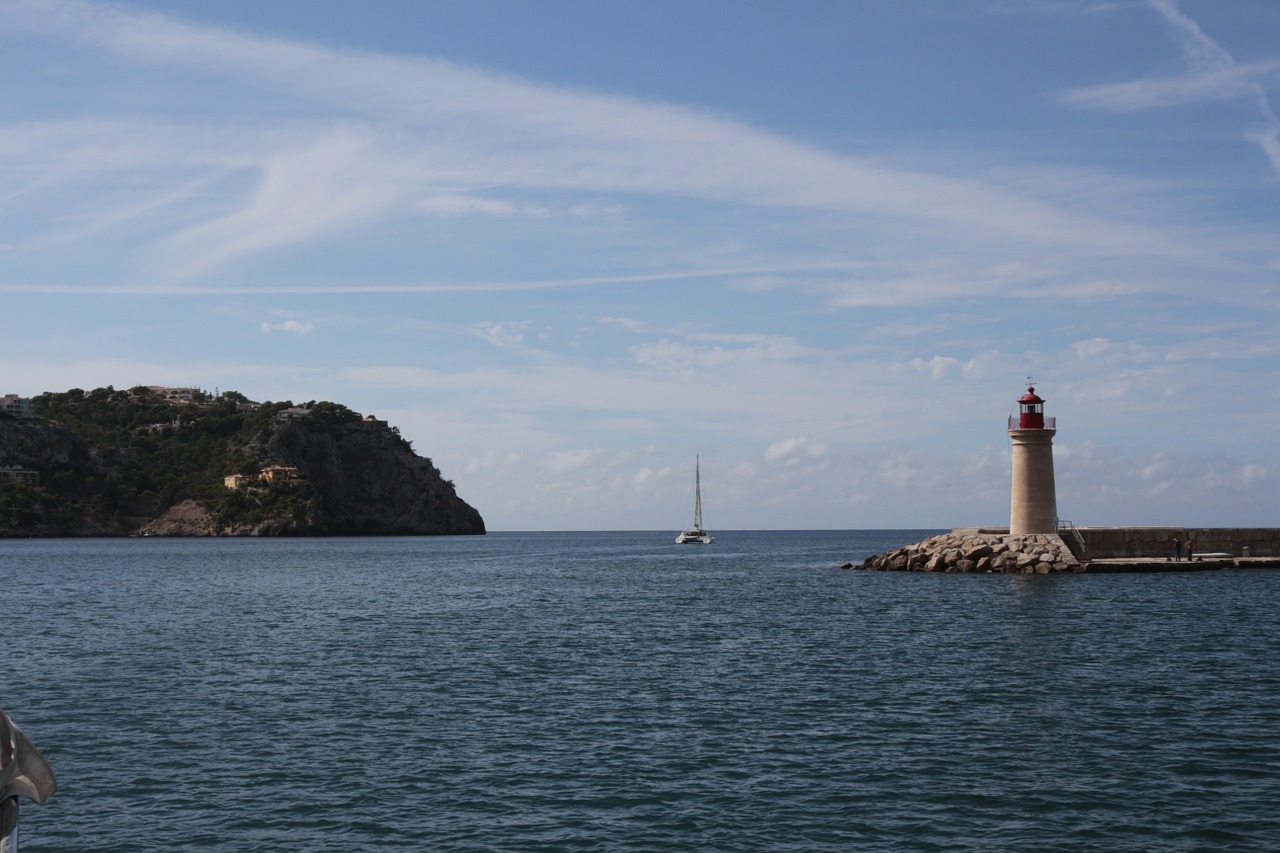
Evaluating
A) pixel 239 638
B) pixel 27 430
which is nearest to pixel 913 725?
pixel 239 638

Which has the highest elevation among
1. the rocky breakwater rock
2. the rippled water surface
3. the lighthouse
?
the lighthouse

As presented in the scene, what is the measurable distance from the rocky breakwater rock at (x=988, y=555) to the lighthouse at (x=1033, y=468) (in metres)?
1.06

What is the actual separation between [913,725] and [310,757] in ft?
42.5

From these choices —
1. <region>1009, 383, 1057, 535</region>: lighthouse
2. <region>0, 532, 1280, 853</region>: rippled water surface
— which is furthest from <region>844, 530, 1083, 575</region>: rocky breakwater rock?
<region>0, 532, 1280, 853</region>: rippled water surface

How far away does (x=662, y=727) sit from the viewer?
24.8 metres

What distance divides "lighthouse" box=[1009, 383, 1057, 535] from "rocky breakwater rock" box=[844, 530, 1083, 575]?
1058 millimetres

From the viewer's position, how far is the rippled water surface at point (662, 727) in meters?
17.4

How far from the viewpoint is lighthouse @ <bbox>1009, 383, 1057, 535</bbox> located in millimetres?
64625

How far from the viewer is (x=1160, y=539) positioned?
72.4m

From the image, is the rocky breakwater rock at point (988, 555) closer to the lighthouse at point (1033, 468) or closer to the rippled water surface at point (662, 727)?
the lighthouse at point (1033, 468)

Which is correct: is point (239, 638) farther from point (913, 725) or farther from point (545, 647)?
point (913, 725)

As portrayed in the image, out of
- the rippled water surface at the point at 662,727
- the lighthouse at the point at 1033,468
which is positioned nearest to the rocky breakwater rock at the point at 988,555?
the lighthouse at the point at 1033,468

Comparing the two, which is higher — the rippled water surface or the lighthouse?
the lighthouse

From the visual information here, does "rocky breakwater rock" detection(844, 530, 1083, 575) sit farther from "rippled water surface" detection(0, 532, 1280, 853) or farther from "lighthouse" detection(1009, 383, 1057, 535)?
"rippled water surface" detection(0, 532, 1280, 853)
